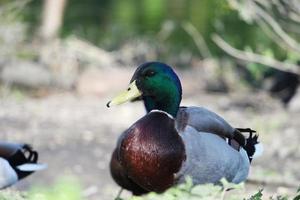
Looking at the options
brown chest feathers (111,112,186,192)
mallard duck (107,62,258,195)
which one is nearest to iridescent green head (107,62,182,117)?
mallard duck (107,62,258,195)

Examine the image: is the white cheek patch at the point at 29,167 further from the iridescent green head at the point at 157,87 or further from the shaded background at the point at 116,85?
the iridescent green head at the point at 157,87

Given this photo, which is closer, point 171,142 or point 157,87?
point 171,142

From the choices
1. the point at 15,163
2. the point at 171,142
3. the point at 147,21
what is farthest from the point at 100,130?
the point at 147,21

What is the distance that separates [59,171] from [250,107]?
4.06 meters

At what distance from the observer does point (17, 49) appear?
503 inches

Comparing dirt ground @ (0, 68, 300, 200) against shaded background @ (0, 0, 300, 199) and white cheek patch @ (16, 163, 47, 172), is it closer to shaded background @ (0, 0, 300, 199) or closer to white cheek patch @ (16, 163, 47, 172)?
shaded background @ (0, 0, 300, 199)

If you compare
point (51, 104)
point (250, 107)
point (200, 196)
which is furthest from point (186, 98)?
point (200, 196)

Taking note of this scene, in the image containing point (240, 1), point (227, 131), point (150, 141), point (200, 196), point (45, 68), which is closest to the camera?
point (200, 196)

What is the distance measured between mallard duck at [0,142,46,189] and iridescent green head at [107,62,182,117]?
5.41ft

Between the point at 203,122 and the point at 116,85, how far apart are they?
7.81 metres

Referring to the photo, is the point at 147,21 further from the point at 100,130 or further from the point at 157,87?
the point at 157,87

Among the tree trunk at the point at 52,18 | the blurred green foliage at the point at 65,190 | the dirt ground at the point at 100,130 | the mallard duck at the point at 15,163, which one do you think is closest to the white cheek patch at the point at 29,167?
the mallard duck at the point at 15,163

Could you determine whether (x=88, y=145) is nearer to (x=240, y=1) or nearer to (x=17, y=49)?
(x=240, y=1)

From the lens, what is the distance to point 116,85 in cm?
1217
